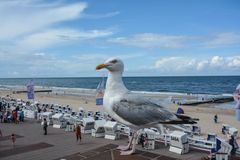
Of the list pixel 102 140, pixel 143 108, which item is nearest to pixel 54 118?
pixel 102 140

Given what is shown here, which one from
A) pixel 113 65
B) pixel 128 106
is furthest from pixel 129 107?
pixel 113 65

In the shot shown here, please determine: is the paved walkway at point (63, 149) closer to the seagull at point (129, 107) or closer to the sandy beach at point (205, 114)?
the seagull at point (129, 107)

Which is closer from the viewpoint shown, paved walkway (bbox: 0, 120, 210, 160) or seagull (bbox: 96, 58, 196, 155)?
seagull (bbox: 96, 58, 196, 155)

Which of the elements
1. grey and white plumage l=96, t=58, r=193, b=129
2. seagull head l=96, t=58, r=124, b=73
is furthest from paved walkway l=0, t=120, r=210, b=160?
seagull head l=96, t=58, r=124, b=73

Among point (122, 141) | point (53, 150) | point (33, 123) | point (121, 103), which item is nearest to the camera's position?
point (121, 103)

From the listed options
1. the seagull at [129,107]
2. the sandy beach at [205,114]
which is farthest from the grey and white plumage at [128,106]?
the sandy beach at [205,114]

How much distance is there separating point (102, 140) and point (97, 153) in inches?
84.3

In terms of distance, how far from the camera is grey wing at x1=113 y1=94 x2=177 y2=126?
9.02 meters

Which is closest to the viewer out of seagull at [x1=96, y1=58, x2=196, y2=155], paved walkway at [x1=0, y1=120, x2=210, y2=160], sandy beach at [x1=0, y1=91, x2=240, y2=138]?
seagull at [x1=96, y1=58, x2=196, y2=155]

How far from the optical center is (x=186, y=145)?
11188mm

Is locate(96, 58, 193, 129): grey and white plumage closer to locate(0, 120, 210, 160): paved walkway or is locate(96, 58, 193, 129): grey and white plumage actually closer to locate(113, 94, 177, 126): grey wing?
locate(113, 94, 177, 126): grey wing

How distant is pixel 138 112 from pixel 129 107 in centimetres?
34

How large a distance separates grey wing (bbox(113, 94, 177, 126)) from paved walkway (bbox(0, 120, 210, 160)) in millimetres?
1942

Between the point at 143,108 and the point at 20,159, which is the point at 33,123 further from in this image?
the point at 143,108
